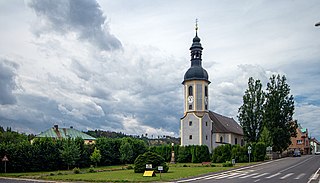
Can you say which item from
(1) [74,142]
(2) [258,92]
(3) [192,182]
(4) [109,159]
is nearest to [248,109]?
(2) [258,92]

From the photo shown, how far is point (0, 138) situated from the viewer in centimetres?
8200

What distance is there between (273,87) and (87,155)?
3761cm

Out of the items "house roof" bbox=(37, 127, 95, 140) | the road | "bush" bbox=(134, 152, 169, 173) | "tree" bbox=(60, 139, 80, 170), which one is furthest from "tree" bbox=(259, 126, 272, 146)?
"house roof" bbox=(37, 127, 95, 140)

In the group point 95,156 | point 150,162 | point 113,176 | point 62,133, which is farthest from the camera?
point 62,133

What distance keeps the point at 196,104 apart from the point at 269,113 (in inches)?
536

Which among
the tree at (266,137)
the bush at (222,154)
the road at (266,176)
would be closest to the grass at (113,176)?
the road at (266,176)

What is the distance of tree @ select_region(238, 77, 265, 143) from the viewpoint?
232ft

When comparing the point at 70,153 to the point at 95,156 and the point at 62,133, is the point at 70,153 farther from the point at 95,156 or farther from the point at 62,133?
the point at 62,133

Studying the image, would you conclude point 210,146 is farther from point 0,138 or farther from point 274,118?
point 0,138

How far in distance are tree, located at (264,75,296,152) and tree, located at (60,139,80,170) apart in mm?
35233

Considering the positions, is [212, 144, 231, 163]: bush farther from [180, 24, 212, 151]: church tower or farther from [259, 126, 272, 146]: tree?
[180, 24, 212, 151]: church tower

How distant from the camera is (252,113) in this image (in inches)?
2785

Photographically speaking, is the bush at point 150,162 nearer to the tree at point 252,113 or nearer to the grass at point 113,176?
the grass at point 113,176

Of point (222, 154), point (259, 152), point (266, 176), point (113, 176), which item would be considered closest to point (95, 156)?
point (222, 154)
